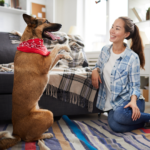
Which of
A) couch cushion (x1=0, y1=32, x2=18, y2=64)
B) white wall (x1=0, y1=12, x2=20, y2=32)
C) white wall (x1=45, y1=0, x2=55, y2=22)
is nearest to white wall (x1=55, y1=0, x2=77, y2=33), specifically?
white wall (x1=45, y1=0, x2=55, y2=22)

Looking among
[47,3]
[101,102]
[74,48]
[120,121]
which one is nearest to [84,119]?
[101,102]

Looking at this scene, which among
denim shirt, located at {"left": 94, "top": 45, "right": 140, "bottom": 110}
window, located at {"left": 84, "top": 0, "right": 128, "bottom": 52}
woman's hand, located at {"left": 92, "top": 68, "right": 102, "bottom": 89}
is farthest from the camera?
window, located at {"left": 84, "top": 0, "right": 128, "bottom": 52}

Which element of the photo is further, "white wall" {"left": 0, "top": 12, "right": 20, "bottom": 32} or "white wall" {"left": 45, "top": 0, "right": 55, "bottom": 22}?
"white wall" {"left": 45, "top": 0, "right": 55, "bottom": 22}

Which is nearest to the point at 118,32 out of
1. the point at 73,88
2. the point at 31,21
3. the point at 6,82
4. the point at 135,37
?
the point at 135,37

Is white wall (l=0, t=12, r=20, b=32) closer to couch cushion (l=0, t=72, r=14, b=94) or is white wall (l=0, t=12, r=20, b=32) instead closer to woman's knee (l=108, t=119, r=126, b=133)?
couch cushion (l=0, t=72, r=14, b=94)

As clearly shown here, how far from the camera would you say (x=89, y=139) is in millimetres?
1434

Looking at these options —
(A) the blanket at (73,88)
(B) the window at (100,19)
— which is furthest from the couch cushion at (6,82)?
(B) the window at (100,19)

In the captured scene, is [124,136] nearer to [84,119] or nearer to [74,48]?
[84,119]

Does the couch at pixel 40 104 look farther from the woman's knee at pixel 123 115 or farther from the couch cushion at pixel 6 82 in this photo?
the woman's knee at pixel 123 115

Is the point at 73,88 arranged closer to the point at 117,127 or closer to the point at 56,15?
the point at 117,127

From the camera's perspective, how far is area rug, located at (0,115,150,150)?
1.28 meters

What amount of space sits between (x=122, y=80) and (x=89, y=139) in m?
0.63

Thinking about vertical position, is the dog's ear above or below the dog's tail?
above

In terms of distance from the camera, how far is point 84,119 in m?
2.10
